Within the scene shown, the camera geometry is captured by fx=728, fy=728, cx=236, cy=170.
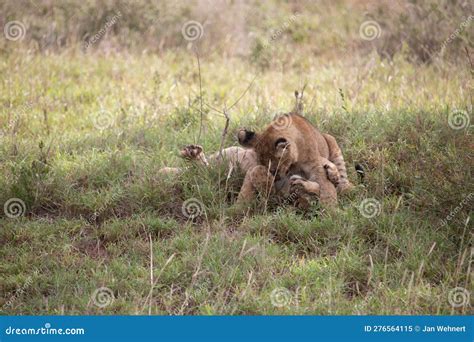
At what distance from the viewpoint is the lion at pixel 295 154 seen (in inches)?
228

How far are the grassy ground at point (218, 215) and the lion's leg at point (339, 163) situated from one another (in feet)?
0.35

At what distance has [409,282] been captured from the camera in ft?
15.9

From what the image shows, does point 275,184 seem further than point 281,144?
Yes

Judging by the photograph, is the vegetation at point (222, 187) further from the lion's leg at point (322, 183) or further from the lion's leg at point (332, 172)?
the lion's leg at point (332, 172)

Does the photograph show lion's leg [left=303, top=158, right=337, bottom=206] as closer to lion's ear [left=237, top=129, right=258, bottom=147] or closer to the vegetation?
the vegetation

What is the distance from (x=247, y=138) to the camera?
236 inches

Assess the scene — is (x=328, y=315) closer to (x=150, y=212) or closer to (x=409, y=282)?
(x=409, y=282)

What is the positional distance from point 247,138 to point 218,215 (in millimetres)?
676

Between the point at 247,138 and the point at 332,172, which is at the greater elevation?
the point at 247,138

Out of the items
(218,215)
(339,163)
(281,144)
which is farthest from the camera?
(339,163)

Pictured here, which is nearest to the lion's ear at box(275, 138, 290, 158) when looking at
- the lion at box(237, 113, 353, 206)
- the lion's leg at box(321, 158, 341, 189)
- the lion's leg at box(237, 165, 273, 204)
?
the lion at box(237, 113, 353, 206)

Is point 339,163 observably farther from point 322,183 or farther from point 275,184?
point 275,184

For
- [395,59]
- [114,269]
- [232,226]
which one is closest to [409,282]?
[232,226]

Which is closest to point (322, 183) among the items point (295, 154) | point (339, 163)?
point (295, 154)
